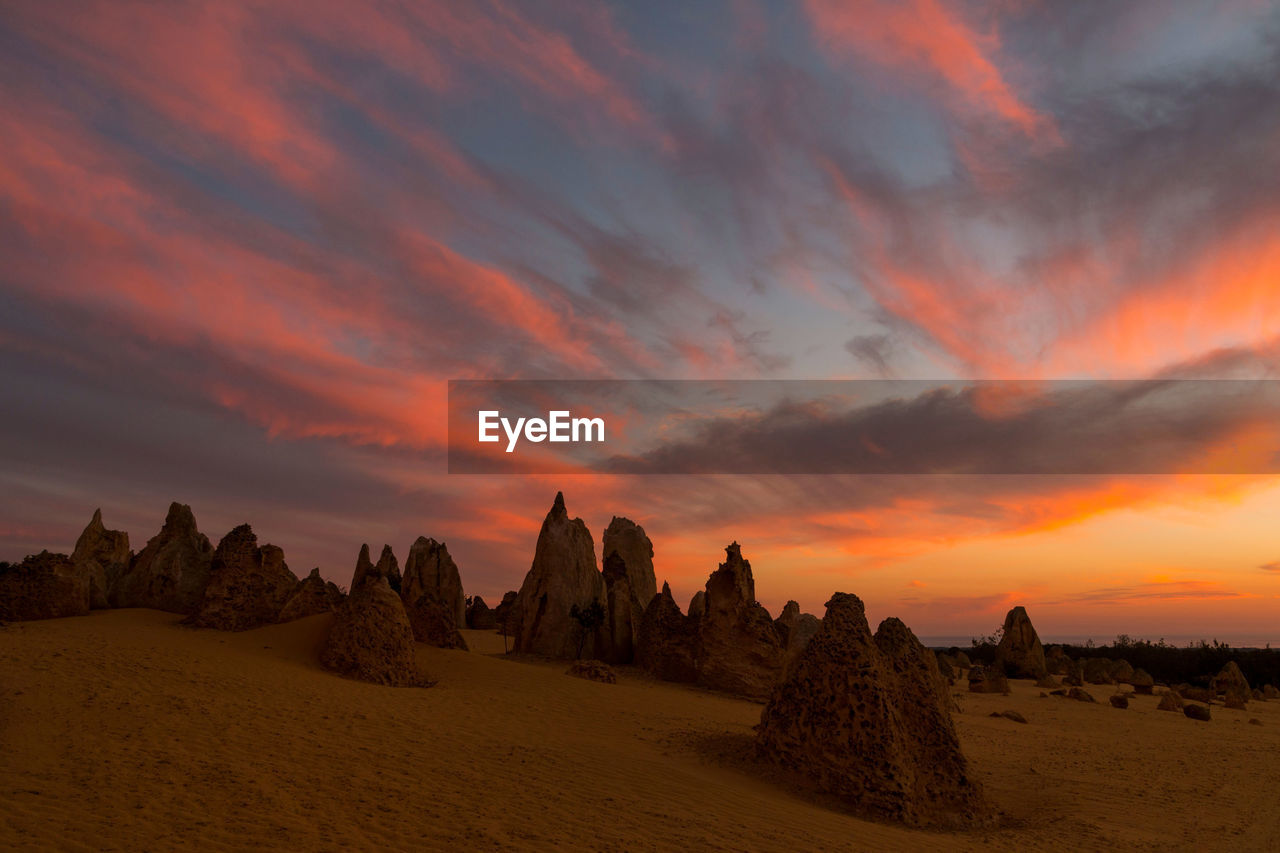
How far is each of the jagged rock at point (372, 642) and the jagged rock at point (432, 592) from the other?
512 centimetres

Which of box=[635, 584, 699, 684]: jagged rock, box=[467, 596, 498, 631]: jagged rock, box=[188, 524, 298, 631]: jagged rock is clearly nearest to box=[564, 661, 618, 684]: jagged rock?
box=[635, 584, 699, 684]: jagged rock

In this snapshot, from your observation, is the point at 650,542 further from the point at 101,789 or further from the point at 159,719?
the point at 101,789

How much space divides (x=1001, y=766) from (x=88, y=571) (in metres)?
28.0

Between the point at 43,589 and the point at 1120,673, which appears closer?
the point at 43,589

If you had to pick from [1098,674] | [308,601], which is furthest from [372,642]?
[1098,674]

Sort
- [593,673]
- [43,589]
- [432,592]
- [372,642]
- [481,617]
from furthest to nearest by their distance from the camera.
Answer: [481,617] < [432,592] < [593,673] < [43,589] < [372,642]

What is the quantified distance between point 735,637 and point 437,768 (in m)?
17.4

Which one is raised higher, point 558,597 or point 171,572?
point 171,572

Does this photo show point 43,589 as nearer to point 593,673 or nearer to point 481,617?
point 593,673

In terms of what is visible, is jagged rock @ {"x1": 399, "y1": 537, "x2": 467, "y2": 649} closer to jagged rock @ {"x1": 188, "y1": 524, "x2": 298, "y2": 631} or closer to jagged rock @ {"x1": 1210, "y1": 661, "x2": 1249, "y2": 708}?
jagged rock @ {"x1": 188, "y1": 524, "x2": 298, "y2": 631}

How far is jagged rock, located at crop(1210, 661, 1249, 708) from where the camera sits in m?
39.4

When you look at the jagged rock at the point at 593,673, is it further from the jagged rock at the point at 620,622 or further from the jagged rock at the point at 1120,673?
the jagged rock at the point at 1120,673

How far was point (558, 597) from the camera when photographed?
3394 centimetres

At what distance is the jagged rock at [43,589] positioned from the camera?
22.8 meters
